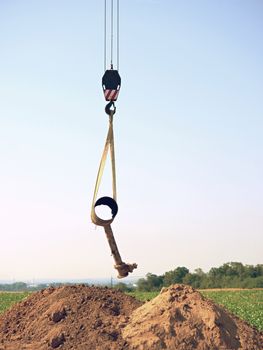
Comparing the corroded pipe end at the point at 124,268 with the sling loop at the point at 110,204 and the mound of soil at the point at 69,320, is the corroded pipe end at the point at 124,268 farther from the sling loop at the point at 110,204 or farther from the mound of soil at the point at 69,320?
the mound of soil at the point at 69,320

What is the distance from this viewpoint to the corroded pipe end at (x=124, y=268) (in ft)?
A: 34.9

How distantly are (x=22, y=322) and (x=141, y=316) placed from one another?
103 inches

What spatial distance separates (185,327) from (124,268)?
1503mm

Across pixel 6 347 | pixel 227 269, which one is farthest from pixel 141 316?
pixel 227 269

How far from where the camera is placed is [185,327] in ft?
31.8

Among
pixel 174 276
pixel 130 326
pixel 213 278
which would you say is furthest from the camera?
pixel 213 278

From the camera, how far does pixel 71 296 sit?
37.6 ft

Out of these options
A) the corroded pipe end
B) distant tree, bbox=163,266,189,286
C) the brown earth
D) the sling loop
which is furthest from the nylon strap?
distant tree, bbox=163,266,189,286

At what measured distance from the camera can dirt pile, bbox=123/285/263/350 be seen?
373 inches

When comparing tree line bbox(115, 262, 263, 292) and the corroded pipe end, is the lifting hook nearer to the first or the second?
the corroded pipe end

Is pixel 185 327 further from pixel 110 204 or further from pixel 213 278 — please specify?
pixel 213 278

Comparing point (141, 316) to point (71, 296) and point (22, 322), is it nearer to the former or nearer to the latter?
point (71, 296)

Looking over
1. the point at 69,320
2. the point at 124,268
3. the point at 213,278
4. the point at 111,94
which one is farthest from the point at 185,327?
the point at 213,278

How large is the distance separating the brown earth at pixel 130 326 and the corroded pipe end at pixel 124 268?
0.60m
